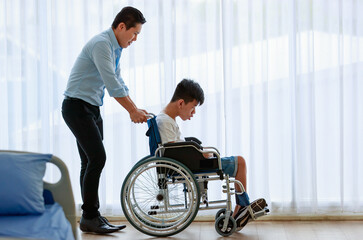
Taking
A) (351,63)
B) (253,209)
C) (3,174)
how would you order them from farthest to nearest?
(351,63) < (253,209) < (3,174)

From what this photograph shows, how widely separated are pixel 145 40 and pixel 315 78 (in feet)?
3.89

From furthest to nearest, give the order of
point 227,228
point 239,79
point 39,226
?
point 239,79
point 227,228
point 39,226

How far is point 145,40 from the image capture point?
3.93 meters

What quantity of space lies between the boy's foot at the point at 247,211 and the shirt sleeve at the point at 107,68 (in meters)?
0.98

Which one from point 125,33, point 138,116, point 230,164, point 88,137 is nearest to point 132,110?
point 138,116

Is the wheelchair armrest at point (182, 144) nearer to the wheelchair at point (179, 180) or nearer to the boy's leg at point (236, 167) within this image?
the wheelchair at point (179, 180)

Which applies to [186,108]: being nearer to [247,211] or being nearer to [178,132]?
[178,132]

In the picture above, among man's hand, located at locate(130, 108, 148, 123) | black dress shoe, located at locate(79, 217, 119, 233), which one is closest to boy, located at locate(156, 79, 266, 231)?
man's hand, located at locate(130, 108, 148, 123)

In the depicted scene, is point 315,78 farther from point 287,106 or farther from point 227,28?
point 227,28

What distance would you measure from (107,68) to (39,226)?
1.25 meters

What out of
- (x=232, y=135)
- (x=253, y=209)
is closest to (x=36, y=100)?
(x=232, y=135)

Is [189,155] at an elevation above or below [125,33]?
below

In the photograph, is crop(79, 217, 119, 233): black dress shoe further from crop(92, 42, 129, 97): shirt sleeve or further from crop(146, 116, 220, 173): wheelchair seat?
crop(92, 42, 129, 97): shirt sleeve

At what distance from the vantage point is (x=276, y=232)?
3566mm
